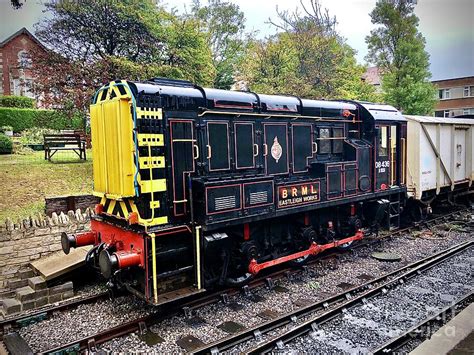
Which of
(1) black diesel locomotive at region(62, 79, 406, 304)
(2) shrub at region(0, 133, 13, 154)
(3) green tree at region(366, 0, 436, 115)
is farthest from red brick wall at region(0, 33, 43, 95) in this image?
(3) green tree at region(366, 0, 436, 115)

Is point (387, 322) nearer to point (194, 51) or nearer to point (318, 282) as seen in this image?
point (318, 282)

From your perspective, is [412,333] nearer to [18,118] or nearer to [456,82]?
[18,118]

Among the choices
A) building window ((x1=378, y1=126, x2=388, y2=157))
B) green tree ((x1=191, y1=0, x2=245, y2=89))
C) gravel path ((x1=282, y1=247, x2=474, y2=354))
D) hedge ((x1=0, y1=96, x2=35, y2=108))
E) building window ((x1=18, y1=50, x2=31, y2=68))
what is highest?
green tree ((x1=191, y1=0, x2=245, y2=89))

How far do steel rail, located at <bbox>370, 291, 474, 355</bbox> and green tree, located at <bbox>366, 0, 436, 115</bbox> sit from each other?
2188cm

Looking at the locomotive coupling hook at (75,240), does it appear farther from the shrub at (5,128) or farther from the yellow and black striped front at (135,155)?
the shrub at (5,128)

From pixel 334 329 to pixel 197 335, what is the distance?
2.14 metres

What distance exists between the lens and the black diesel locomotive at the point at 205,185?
20.3 feet

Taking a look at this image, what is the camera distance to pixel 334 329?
602 cm

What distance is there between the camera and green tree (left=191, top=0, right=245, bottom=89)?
28.6 metres

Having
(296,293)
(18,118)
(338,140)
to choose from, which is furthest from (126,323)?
(18,118)

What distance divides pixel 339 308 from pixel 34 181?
9.82m

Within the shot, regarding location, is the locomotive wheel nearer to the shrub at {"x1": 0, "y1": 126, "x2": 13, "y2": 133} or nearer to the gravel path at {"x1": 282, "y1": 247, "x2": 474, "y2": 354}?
the gravel path at {"x1": 282, "y1": 247, "x2": 474, "y2": 354}

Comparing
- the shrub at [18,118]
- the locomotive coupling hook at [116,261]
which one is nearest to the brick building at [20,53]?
the shrub at [18,118]

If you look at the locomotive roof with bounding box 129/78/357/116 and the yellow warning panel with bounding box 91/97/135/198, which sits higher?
the locomotive roof with bounding box 129/78/357/116
